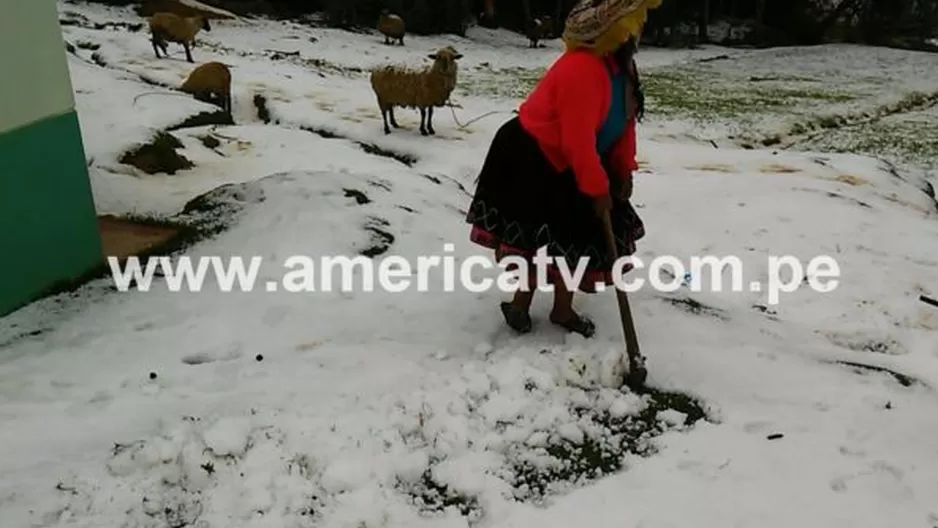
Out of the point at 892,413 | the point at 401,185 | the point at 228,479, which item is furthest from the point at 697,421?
the point at 401,185

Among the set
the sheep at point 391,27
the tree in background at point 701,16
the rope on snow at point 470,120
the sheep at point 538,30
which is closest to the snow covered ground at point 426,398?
the rope on snow at point 470,120

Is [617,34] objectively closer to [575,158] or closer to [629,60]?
[629,60]

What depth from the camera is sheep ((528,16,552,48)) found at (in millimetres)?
25812

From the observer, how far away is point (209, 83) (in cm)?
1097

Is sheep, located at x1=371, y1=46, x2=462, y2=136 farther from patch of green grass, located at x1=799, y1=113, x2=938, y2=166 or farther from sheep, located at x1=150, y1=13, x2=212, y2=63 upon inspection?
patch of green grass, located at x1=799, y1=113, x2=938, y2=166

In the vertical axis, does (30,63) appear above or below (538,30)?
above

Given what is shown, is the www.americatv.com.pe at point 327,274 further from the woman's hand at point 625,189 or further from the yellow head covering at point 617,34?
the yellow head covering at point 617,34

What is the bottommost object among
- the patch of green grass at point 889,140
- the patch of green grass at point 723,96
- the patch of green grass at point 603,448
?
the patch of green grass at point 889,140

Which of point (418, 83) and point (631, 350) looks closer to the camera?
point (631, 350)

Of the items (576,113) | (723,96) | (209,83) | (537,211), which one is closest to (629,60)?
(576,113)

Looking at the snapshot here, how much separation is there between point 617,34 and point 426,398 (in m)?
1.63

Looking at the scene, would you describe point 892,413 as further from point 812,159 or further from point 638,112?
point 812,159

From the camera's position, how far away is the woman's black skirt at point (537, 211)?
3.58 m

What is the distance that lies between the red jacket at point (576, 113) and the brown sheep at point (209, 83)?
27.1 feet
